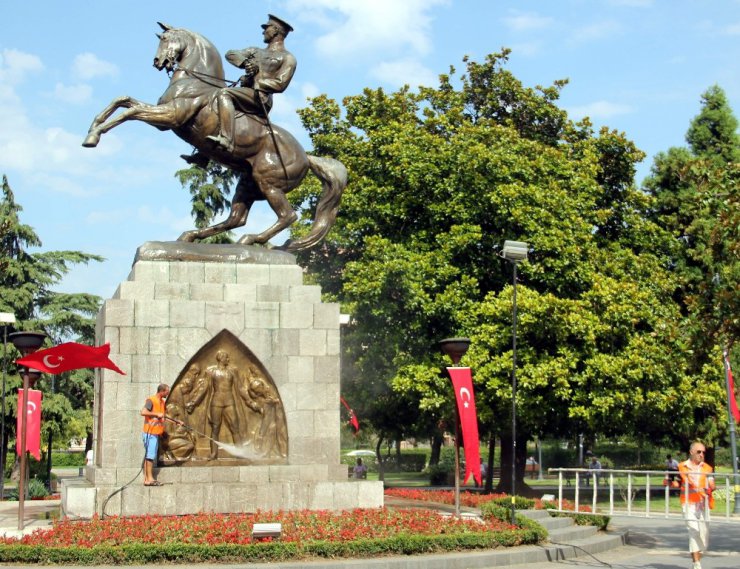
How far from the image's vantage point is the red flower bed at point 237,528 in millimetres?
12156

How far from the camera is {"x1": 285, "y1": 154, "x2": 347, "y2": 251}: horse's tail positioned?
17234mm

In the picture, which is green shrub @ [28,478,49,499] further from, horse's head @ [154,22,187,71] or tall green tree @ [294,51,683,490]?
horse's head @ [154,22,187,71]

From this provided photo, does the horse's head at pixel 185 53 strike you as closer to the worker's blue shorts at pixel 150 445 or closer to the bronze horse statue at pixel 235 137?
the bronze horse statue at pixel 235 137

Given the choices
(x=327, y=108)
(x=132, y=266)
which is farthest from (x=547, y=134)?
(x=132, y=266)

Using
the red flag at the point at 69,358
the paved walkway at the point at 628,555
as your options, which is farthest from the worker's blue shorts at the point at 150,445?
the paved walkway at the point at 628,555

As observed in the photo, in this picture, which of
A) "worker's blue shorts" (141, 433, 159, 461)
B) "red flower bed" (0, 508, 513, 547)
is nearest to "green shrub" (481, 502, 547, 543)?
"red flower bed" (0, 508, 513, 547)

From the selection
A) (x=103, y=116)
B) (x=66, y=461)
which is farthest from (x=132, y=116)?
(x=66, y=461)

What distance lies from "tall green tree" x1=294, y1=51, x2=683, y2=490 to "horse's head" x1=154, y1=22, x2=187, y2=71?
11.2 metres

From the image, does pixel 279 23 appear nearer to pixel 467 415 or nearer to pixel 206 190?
pixel 467 415

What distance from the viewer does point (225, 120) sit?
1603 centimetres

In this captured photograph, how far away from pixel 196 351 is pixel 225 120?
3.98m

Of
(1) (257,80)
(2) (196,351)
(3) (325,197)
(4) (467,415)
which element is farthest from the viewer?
(3) (325,197)

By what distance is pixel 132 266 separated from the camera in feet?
52.7

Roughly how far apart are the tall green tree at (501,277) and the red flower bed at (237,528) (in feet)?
37.3
